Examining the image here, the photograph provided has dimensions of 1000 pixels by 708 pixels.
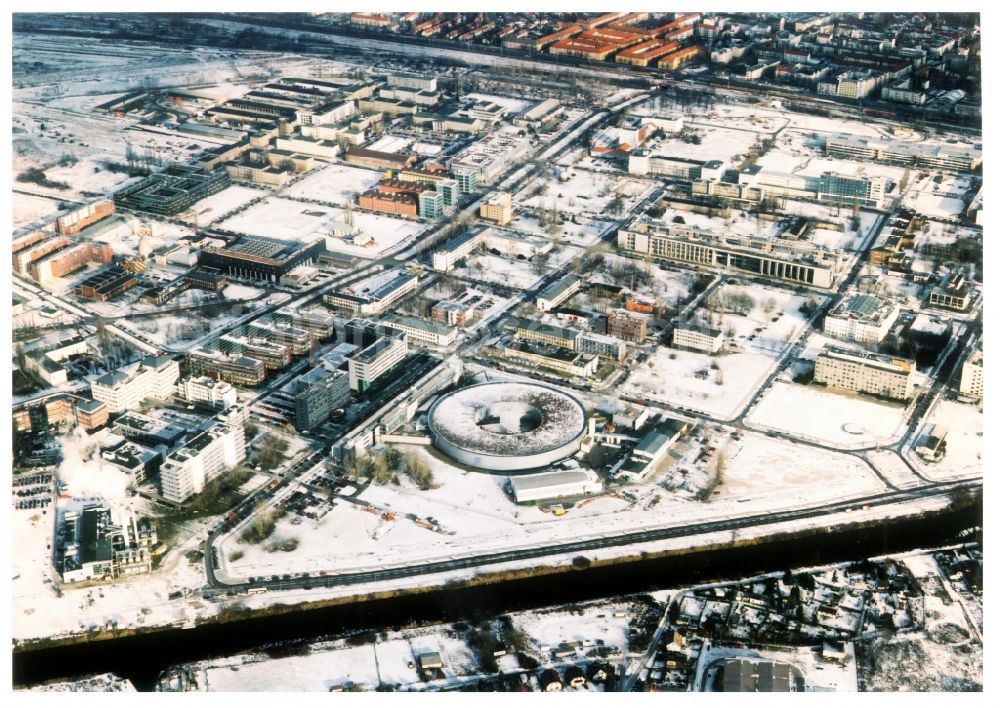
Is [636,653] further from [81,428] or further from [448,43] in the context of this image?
[448,43]

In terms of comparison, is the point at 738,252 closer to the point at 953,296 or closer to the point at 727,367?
the point at 953,296

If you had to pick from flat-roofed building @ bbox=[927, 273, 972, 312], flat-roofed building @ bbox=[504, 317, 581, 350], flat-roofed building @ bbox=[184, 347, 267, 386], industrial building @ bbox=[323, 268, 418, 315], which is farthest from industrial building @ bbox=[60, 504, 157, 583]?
flat-roofed building @ bbox=[927, 273, 972, 312]

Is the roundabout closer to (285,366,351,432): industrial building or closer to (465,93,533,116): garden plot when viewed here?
(285,366,351,432): industrial building

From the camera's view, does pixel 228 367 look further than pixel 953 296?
No

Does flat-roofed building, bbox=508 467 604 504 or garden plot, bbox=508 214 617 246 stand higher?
garden plot, bbox=508 214 617 246

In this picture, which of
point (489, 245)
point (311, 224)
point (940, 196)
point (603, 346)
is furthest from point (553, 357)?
point (940, 196)

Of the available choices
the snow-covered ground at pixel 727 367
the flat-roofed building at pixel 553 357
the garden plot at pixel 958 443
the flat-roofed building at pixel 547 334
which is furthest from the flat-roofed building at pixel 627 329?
the garden plot at pixel 958 443

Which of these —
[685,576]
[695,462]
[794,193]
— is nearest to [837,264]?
[794,193]
